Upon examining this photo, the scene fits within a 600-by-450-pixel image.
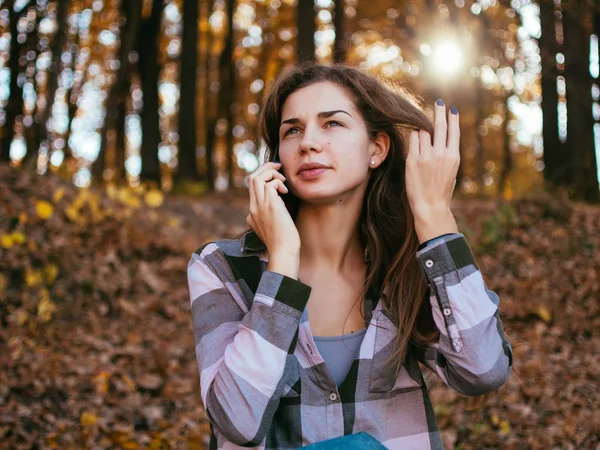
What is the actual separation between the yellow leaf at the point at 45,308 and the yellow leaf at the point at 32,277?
14cm

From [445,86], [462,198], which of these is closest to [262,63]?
[445,86]

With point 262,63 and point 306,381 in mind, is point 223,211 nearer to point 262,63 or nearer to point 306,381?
point 306,381

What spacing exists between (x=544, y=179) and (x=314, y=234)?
749 centimetres

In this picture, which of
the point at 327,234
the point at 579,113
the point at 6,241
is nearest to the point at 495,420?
the point at 327,234

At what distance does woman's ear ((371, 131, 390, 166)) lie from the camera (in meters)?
2.68

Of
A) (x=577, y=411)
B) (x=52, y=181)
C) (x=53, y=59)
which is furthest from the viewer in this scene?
(x=53, y=59)

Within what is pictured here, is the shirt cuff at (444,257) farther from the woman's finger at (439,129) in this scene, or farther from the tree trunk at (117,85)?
the tree trunk at (117,85)

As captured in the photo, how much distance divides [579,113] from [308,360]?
8618 millimetres

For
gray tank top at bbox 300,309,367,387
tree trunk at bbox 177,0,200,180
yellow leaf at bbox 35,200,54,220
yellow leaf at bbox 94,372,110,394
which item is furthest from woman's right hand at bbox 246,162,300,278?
tree trunk at bbox 177,0,200,180

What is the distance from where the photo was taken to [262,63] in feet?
60.5

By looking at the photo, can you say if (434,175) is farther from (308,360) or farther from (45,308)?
(45,308)

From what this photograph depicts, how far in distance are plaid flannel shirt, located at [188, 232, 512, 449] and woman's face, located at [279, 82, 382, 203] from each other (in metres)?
0.42

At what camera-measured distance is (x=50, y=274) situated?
564 cm

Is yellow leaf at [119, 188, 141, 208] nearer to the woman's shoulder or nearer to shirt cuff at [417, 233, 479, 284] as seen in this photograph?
the woman's shoulder
